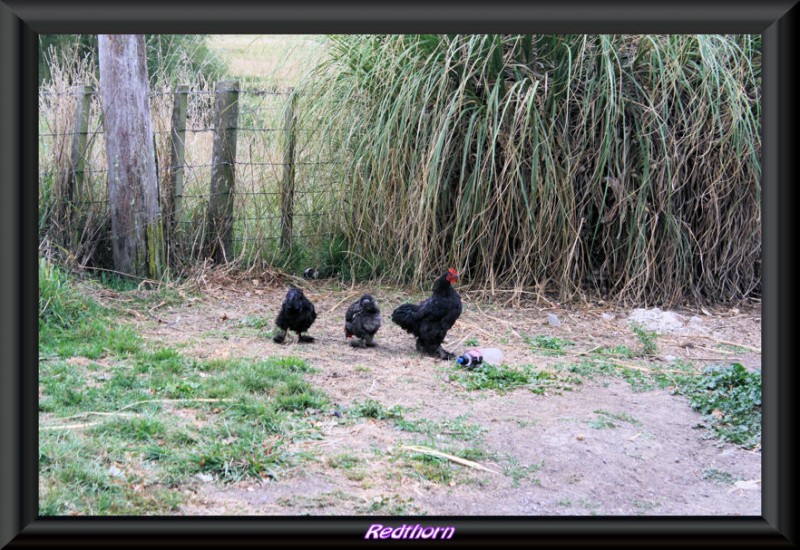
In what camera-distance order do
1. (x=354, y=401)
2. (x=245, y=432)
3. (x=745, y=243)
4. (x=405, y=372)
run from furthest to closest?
(x=745, y=243), (x=405, y=372), (x=354, y=401), (x=245, y=432)

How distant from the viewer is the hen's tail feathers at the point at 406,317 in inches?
203

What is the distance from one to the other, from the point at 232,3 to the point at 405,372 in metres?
3.29

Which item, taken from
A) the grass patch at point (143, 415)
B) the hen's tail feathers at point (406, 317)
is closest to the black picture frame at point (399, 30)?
the grass patch at point (143, 415)

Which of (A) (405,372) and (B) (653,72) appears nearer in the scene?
(A) (405,372)

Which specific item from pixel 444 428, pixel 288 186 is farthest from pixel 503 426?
pixel 288 186

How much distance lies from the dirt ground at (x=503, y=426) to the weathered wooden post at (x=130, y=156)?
2.25 feet

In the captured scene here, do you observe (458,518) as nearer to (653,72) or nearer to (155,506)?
(155,506)

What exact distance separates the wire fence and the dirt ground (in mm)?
852

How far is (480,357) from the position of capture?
486cm

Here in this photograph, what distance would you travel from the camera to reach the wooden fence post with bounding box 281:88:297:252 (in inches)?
283

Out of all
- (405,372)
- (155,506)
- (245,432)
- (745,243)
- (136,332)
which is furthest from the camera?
(745,243)

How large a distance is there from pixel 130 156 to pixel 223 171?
0.98 metres
